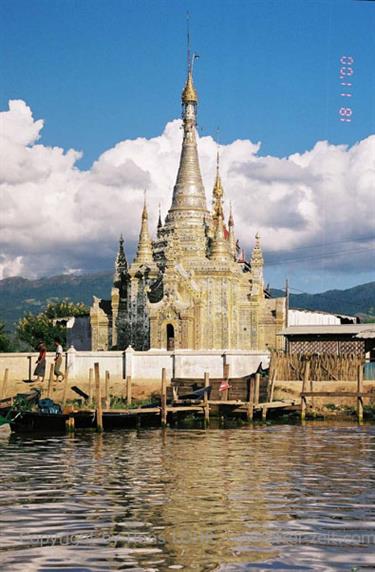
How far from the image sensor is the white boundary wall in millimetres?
50219

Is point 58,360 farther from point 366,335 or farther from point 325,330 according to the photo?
point 366,335

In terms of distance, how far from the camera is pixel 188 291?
219 ft

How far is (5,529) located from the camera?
16422 mm

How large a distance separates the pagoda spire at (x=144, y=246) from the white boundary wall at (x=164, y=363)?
62.4 feet

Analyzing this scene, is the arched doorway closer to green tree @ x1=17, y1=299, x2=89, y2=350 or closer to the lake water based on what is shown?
green tree @ x1=17, y1=299, x2=89, y2=350

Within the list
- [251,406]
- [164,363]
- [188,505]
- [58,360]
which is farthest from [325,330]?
[188,505]

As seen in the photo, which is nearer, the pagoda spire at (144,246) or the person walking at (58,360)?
the person walking at (58,360)

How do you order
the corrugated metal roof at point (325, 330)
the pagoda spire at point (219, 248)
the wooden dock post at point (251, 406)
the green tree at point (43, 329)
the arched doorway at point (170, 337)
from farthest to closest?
the green tree at point (43, 329)
the pagoda spire at point (219, 248)
the arched doorway at point (170, 337)
the corrugated metal roof at point (325, 330)
the wooden dock post at point (251, 406)

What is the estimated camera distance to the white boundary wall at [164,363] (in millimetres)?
50219

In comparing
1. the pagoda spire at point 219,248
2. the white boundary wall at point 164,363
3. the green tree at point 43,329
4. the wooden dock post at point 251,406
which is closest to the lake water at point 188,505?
the wooden dock post at point 251,406

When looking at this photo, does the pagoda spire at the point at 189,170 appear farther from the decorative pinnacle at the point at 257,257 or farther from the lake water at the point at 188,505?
the lake water at the point at 188,505

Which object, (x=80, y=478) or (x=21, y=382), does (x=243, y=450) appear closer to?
(x=80, y=478)

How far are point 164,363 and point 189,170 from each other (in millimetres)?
26148

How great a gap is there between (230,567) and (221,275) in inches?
2160
